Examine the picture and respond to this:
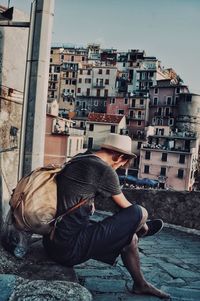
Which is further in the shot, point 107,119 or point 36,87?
point 107,119

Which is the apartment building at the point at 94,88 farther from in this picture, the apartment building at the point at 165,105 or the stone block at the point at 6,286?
the stone block at the point at 6,286

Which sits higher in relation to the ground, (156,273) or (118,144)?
(118,144)

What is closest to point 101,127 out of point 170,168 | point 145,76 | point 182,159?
point 170,168

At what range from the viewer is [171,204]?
7.05 m

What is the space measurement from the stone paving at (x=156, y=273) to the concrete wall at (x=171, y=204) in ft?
3.47

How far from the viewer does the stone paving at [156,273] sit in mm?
3359

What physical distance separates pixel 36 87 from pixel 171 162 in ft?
172

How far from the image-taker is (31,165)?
177 inches

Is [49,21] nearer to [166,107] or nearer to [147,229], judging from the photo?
[147,229]

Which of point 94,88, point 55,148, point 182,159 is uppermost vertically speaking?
point 94,88

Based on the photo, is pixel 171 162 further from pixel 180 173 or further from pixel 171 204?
pixel 171 204

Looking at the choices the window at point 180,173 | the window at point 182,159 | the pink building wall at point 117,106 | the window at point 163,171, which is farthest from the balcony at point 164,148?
the pink building wall at point 117,106

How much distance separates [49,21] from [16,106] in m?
1.20

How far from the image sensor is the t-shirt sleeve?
126 inches
